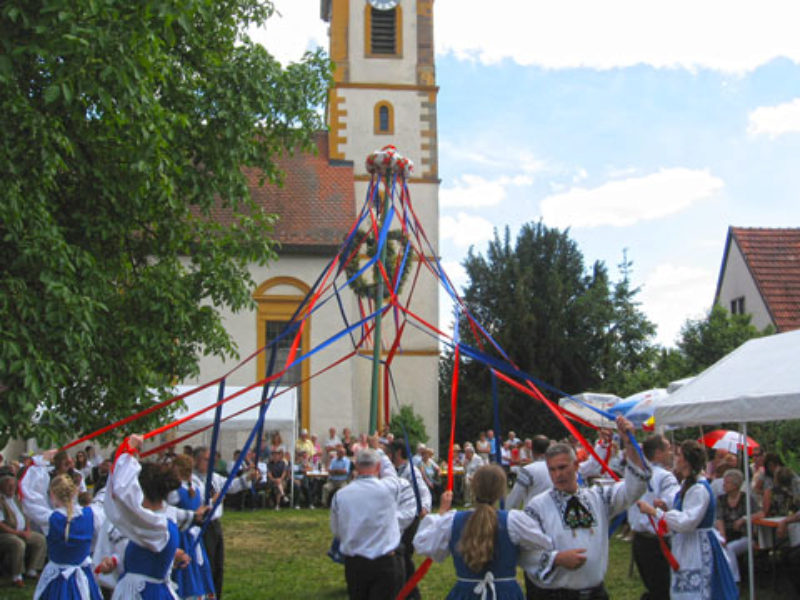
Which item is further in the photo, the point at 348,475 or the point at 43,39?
the point at 348,475

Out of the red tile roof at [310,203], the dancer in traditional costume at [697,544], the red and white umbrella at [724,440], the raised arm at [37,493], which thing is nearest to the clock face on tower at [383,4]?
the red tile roof at [310,203]

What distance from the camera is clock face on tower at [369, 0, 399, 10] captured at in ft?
92.2

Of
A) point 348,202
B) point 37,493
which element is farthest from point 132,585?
point 348,202

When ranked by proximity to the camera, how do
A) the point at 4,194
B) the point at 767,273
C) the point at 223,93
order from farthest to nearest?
the point at 767,273 → the point at 223,93 → the point at 4,194

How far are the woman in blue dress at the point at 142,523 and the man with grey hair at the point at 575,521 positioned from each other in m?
A: 2.19

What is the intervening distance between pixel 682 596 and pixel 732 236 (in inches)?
793

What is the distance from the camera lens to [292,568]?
10.5 metres

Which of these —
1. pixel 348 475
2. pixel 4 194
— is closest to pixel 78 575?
pixel 4 194

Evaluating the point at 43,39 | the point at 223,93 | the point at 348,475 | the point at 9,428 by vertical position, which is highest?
the point at 223,93

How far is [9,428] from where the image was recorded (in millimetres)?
7875

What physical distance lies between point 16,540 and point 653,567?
23.7 ft

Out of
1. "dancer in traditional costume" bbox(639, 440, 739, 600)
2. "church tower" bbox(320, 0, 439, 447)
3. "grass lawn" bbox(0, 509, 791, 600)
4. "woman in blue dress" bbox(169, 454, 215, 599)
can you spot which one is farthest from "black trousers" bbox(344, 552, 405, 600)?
"church tower" bbox(320, 0, 439, 447)

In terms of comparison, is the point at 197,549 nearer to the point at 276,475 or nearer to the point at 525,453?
the point at 276,475

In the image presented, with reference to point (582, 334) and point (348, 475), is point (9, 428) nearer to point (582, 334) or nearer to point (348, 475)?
point (348, 475)
